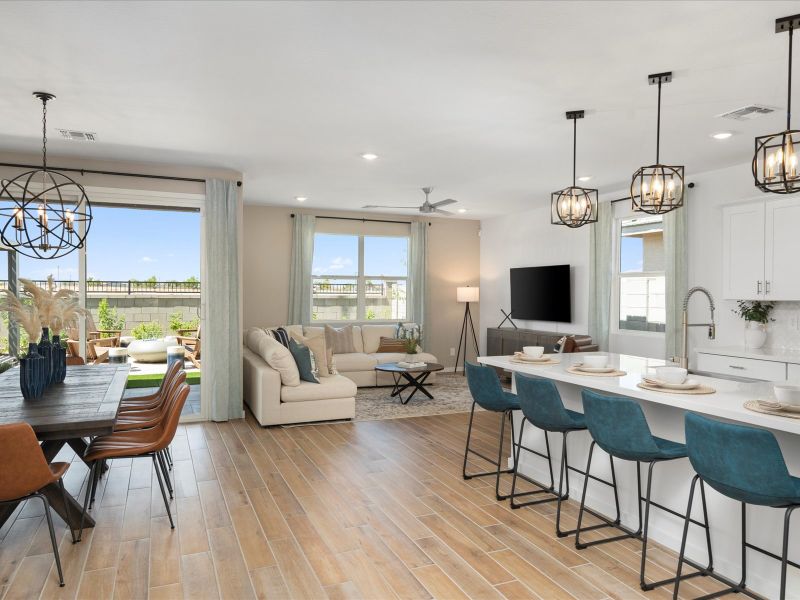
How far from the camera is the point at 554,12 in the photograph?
101 inches

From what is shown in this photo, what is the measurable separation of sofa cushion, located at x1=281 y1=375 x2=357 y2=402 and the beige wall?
2825 mm

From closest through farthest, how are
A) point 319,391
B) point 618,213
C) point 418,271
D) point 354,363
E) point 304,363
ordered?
point 319,391, point 304,363, point 618,213, point 354,363, point 418,271

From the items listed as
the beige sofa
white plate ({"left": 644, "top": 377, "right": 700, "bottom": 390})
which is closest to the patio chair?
the beige sofa

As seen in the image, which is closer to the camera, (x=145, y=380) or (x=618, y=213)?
(x=145, y=380)

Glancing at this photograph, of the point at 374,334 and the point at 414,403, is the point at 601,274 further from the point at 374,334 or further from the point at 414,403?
the point at 374,334

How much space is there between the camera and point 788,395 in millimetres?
2346

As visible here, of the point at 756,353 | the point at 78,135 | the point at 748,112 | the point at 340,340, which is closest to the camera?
the point at 748,112

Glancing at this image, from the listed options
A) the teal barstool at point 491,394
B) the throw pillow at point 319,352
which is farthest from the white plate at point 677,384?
the throw pillow at point 319,352

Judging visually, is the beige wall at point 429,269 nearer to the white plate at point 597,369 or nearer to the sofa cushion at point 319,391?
the sofa cushion at point 319,391

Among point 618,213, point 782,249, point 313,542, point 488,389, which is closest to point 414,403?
point 488,389

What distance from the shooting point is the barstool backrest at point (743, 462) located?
2.13 metres

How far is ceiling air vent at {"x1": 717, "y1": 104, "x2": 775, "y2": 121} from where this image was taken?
12.6 feet

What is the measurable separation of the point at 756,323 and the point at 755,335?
0.42 feet

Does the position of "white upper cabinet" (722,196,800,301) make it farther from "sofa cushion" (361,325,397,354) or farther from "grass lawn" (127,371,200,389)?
"grass lawn" (127,371,200,389)
